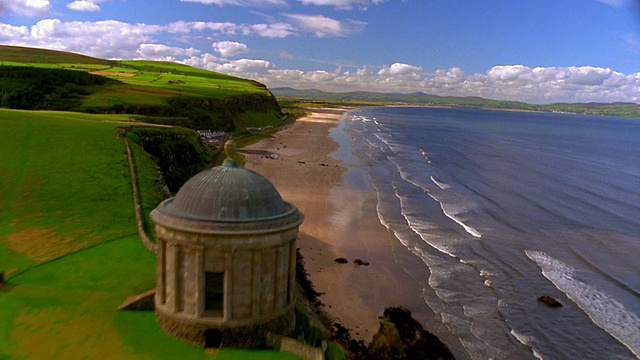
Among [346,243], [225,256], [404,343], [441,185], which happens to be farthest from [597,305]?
[441,185]

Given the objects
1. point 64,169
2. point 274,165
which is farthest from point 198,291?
point 274,165

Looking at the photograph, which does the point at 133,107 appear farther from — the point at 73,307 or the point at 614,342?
the point at 614,342

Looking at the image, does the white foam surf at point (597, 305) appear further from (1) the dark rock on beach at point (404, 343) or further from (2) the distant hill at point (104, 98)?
(2) the distant hill at point (104, 98)

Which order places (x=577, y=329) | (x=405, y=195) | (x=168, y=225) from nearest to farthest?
1. (x=168, y=225)
2. (x=577, y=329)
3. (x=405, y=195)

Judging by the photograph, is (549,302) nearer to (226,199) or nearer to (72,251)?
(226,199)

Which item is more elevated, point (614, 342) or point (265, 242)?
point (265, 242)
